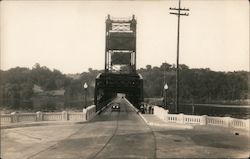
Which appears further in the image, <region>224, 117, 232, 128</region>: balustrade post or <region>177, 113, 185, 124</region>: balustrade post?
<region>177, 113, 185, 124</region>: balustrade post

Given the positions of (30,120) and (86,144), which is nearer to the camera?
(86,144)

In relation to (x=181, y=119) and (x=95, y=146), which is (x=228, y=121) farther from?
(x=95, y=146)

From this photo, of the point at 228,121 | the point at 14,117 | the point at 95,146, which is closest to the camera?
the point at 95,146

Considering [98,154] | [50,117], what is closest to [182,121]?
[50,117]

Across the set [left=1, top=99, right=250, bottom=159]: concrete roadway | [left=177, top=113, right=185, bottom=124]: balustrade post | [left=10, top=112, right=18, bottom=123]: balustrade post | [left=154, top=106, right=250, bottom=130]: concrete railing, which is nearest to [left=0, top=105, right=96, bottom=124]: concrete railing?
[left=10, top=112, right=18, bottom=123]: balustrade post

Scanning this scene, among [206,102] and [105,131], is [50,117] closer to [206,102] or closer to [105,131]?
[105,131]

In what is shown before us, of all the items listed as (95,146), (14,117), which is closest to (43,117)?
(14,117)

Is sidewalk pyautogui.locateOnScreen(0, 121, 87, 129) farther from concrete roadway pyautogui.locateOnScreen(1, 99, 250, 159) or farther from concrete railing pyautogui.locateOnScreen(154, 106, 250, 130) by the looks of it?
concrete railing pyautogui.locateOnScreen(154, 106, 250, 130)

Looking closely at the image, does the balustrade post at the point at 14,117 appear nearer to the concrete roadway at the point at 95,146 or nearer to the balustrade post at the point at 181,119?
the concrete roadway at the point at 95,146
